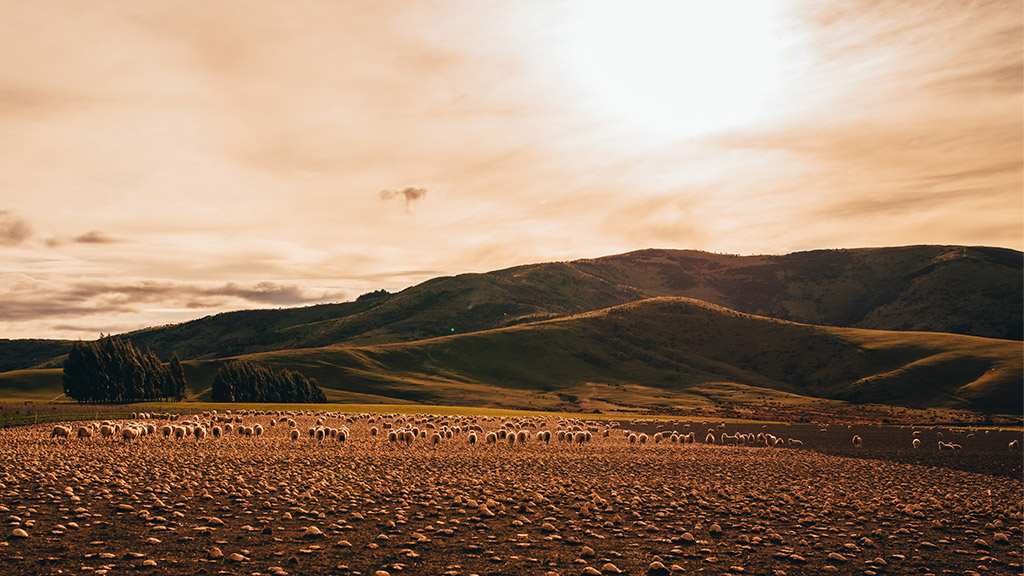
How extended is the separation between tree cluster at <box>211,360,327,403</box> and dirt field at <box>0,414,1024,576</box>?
6980cm

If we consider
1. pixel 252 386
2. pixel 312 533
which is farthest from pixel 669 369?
pixel 312 533

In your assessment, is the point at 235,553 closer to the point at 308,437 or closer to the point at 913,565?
the point at 913,565

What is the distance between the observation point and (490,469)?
2648 centimetres

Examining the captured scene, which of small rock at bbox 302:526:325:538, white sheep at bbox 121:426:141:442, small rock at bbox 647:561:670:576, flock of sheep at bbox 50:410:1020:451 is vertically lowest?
flock of sheep at bbox 50:410:1020:451

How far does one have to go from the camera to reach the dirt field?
39.2ft

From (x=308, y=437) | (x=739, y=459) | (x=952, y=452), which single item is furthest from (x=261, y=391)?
(x=952, y=452)

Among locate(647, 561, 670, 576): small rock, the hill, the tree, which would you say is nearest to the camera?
locate(647, 561, 670, 576): small rock

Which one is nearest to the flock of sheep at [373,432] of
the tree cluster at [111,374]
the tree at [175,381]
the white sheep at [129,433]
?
the white sheep at [129,433]

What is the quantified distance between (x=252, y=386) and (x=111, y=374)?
21.0m

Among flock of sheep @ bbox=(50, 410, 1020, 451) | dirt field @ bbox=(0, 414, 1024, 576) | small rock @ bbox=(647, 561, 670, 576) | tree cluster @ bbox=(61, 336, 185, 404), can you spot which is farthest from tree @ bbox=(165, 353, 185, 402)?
small rock @ bbox=(647, 561, 670, 576)

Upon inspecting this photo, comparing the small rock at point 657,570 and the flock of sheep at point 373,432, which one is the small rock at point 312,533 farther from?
the flock of sheep at point 373,432

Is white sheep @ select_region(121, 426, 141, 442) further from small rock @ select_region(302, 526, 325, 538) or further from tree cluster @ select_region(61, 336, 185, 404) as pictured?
tree cluster @ select_region(61, 336, 185, 404)

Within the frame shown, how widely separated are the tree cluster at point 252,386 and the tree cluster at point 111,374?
30.5ft

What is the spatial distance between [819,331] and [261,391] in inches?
6616
